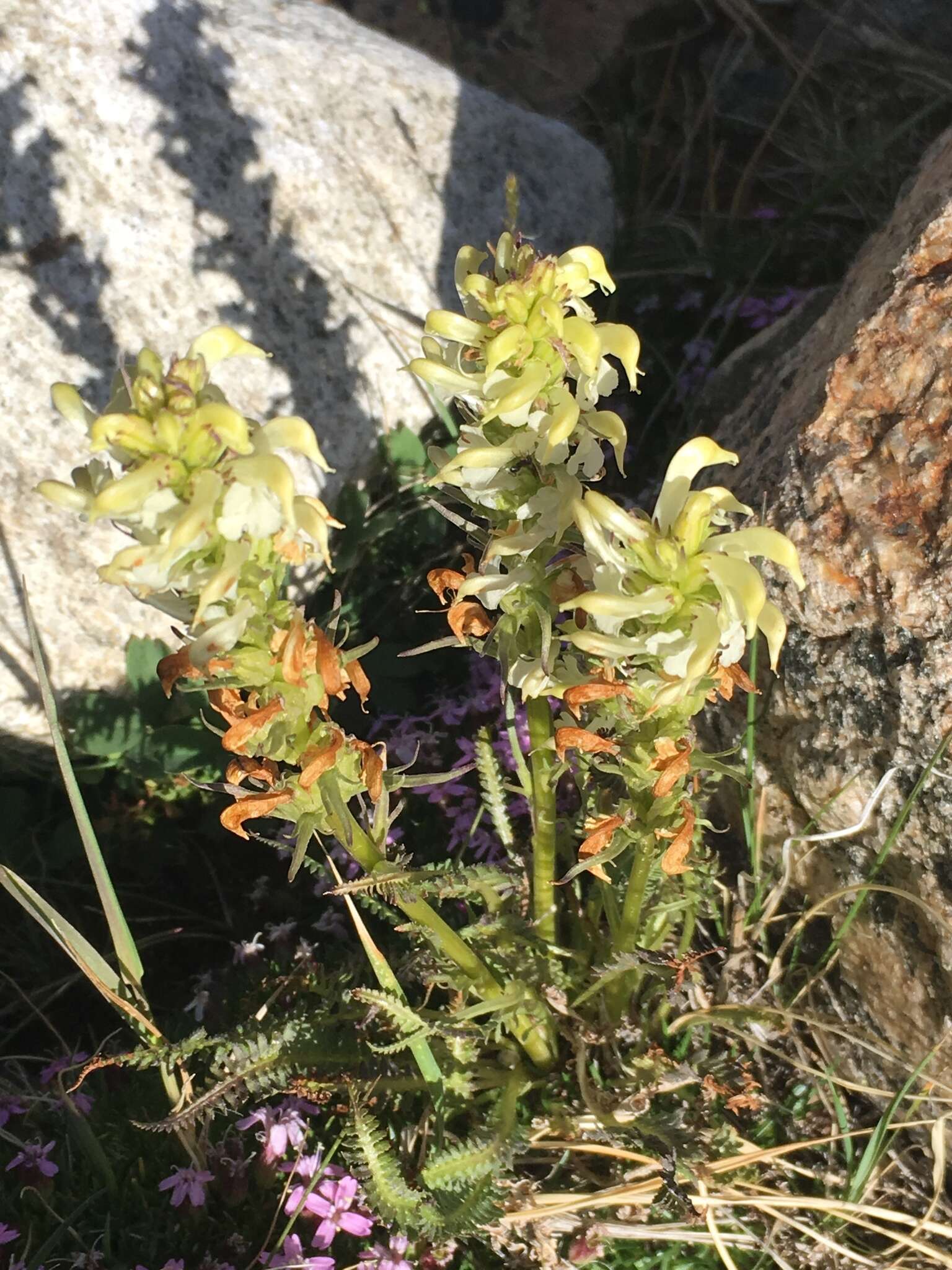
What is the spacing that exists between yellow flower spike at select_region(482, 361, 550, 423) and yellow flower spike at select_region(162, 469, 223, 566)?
16.8 inches

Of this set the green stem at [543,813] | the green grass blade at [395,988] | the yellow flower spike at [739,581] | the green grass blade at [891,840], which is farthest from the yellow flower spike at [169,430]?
the green grass blade at [891,840]

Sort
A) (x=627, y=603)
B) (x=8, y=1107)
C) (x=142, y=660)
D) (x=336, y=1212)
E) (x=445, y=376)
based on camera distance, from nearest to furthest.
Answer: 1. (x=627, y=603)
2. (x=445, y=376)
3. (x=336, y=1212)
4. (x=8, y=1107)
5. (x=142, y=660)

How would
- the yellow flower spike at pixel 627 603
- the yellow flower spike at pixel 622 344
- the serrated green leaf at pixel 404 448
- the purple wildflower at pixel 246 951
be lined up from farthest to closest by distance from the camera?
the serrated green leaf at pixel 404 448
the purple wildflower at pixel 246 951
the yellow flower spike at pixel 622 344
the yellow flower spike at pixel 627 603

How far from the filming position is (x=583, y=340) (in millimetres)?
1588

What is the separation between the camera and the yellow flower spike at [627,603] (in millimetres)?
1447

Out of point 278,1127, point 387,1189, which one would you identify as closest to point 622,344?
point 387,1189

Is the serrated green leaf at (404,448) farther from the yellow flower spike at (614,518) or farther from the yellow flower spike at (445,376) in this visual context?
the yellow flower spike at (614,518)

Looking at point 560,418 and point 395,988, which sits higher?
point 560,418

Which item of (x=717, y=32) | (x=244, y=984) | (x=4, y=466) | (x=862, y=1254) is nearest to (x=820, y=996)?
(x=862, y=1254)

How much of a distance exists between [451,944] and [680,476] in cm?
112

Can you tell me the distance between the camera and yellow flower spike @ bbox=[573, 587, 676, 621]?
57.0 inches

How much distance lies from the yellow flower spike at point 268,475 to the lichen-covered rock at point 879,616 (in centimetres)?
141

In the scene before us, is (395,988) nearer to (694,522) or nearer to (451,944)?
(451,944)

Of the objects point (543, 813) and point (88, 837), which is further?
point (543, 813)
